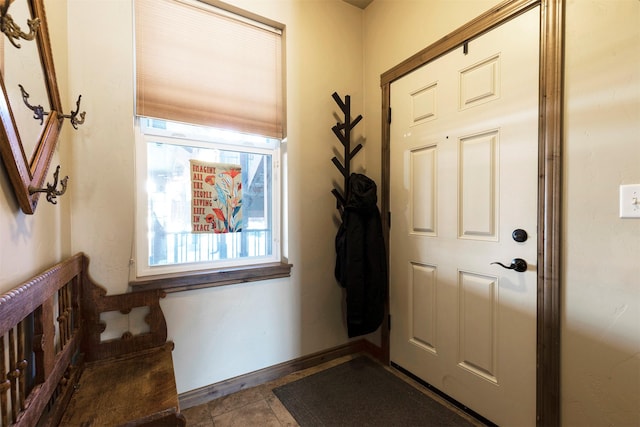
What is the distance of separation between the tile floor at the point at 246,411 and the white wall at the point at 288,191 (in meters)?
0.13

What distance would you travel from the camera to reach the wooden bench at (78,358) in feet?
2.38

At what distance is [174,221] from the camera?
1.59 meters

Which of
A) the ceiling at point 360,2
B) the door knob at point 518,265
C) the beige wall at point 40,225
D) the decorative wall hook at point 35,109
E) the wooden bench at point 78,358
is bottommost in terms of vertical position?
the wooden bench at point 78,358

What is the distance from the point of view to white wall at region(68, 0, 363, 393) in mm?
1342

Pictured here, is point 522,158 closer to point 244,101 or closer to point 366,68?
point 366,68

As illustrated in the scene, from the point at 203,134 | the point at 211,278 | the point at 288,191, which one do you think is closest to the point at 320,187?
the point at 288,191

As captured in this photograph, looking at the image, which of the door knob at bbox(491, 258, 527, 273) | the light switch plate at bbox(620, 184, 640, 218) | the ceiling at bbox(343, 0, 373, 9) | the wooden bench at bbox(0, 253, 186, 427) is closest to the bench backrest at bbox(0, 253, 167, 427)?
the wooden bench at bbox(0, 253, 186, 427)

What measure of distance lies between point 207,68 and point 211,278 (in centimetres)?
126

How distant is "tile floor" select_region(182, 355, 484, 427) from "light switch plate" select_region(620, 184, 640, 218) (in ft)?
4.03

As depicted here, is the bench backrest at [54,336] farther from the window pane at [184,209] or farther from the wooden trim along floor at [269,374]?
the wooden trim along floor at [269,374]

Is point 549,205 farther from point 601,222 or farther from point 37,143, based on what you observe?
point 37,143

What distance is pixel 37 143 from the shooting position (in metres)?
0.92

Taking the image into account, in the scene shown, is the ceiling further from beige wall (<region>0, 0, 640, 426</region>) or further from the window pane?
the window pane

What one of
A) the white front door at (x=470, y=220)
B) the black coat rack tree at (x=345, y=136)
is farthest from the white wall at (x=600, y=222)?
the black coat rack tree at (x=345, y=136)
